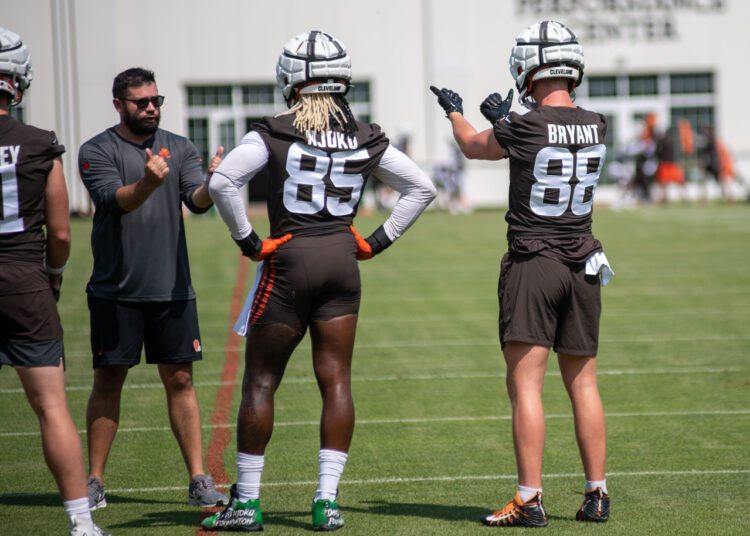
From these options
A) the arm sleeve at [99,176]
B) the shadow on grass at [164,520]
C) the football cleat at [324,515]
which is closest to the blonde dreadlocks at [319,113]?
the arm sleeve at [99,176]

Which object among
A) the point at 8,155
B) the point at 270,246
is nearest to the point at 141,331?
the point at 270,246

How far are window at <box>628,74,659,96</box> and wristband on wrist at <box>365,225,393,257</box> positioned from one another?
31.3 metres

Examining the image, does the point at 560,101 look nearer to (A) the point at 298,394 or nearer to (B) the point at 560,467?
(B) the point at 560,467

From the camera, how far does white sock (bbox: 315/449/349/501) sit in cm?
509

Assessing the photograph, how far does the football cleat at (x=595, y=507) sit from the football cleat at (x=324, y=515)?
110 centimetres

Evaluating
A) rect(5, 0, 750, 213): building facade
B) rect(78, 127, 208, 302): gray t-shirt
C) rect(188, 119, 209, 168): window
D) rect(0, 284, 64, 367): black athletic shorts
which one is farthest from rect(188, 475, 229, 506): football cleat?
rect(188, 119, 209, 168): window

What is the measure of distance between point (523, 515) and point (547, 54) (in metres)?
2.01

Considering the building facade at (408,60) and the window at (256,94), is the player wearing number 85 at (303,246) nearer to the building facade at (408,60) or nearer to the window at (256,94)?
the building facade at (408,60)

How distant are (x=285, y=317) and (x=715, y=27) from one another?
106ft

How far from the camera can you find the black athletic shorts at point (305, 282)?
5039mm

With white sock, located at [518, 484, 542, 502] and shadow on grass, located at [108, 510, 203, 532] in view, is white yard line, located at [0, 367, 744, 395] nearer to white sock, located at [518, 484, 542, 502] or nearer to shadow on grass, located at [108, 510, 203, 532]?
shadow on grass, located at [108, 510, 203, 532]

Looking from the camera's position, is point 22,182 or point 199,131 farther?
A: point 199,131

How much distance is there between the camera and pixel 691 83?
35250 millimetres

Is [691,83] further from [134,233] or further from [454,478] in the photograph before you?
[134,233]
